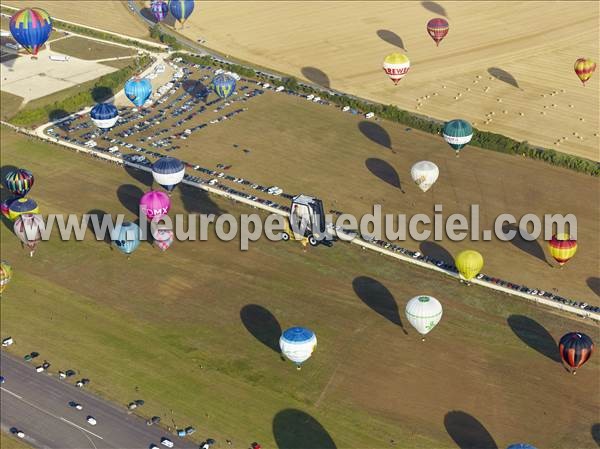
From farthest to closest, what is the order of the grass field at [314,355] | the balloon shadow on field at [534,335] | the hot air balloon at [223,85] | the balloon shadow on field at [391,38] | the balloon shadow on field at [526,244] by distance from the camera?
the balloon shadow on field at [391,38]
the hot air balloon at [223,85]
the balloon shadow on field at [526,244]
the balloon shadow on field at [534,335]
the grass field at [314,355]

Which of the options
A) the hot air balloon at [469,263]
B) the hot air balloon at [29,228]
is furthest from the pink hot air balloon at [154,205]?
the hot air balloon at [469,263]

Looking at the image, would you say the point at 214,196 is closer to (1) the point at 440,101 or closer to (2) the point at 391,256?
(2) the point at 391,256

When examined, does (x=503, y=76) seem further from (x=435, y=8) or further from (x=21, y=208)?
(x=21, y=208)

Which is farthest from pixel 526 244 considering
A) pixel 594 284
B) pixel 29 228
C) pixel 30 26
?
pixel 30 26

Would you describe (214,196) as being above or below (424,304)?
below

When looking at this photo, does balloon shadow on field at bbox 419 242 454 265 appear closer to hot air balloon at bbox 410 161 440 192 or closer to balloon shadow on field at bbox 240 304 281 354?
hot air balloon at bbox 410 161 440 192

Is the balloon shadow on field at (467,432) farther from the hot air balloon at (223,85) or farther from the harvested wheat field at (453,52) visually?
the hot air balloon at (223,85)

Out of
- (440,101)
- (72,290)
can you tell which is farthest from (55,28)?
(72,290)
